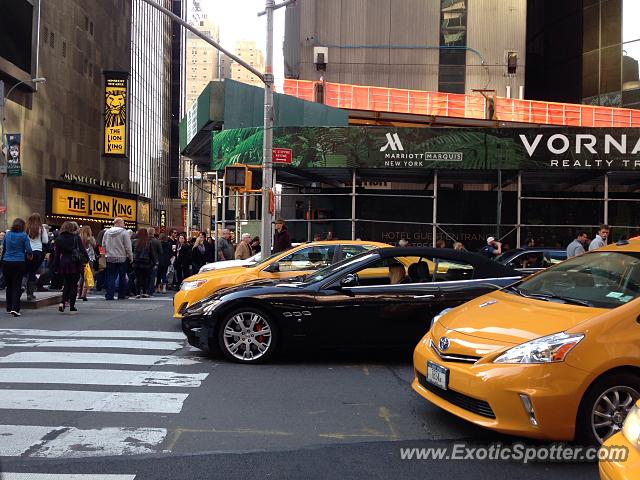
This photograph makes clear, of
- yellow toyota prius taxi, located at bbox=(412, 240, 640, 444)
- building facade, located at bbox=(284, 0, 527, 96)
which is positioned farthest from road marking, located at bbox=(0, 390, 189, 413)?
building facade, located at bbox=(284, 0, 527, 96)

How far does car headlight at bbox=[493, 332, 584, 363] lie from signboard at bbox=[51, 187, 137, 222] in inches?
1278

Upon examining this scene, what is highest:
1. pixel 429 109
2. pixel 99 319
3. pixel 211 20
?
pixel 211 20

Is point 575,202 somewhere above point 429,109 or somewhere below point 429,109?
below

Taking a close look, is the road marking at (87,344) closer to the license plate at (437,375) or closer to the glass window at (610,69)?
the license plate at (437,375)

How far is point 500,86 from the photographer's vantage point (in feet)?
103

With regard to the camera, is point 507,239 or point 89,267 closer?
point 89,267

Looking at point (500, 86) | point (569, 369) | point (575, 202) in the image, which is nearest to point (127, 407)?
point (569, 369)

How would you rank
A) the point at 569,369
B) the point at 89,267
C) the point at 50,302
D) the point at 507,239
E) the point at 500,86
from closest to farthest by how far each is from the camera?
the point at 569,369
the point at 50,302
the point at 89,267
the point at 507,239
the point at 500,86

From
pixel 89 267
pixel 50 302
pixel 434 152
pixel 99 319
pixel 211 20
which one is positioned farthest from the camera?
pixel 211 20

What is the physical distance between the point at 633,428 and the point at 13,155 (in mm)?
28841

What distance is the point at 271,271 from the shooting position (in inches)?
394

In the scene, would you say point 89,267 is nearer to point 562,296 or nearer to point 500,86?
point 562,296

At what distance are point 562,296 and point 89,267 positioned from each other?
41.2 feet

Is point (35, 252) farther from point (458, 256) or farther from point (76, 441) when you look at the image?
point (76, 441)
